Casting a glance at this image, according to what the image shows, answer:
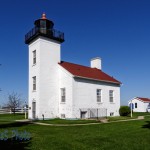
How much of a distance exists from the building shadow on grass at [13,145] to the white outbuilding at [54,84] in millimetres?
13523

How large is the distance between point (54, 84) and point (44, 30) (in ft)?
21.1

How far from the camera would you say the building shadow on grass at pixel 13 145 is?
7790mm

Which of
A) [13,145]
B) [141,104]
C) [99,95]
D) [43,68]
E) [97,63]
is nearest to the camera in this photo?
[13,145]

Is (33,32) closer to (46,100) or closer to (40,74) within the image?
(40,74)

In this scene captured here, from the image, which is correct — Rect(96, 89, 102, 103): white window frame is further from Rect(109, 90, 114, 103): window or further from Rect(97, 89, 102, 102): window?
Rect(109, 90, 114, 103): window

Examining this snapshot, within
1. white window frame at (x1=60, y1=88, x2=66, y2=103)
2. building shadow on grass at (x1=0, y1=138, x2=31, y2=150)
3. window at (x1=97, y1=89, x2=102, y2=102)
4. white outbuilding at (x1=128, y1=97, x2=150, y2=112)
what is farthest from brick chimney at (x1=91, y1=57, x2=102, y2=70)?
building shadow on grass at (x1=0, y1=138, x2=31, y2=150)

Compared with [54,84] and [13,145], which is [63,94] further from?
[13,145]

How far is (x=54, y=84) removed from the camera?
936 inches

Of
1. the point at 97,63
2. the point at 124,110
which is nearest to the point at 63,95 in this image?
the point at 124,110

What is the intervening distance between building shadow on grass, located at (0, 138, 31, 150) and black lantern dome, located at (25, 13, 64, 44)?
54.3ft

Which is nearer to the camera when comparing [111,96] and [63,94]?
[63,94]

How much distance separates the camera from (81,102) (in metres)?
23.0

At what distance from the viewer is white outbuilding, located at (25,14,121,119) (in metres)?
22.5

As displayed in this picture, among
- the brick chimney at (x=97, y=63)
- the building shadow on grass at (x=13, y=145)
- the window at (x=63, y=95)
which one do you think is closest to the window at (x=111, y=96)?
the brick chimney at (x=97, y=63)
